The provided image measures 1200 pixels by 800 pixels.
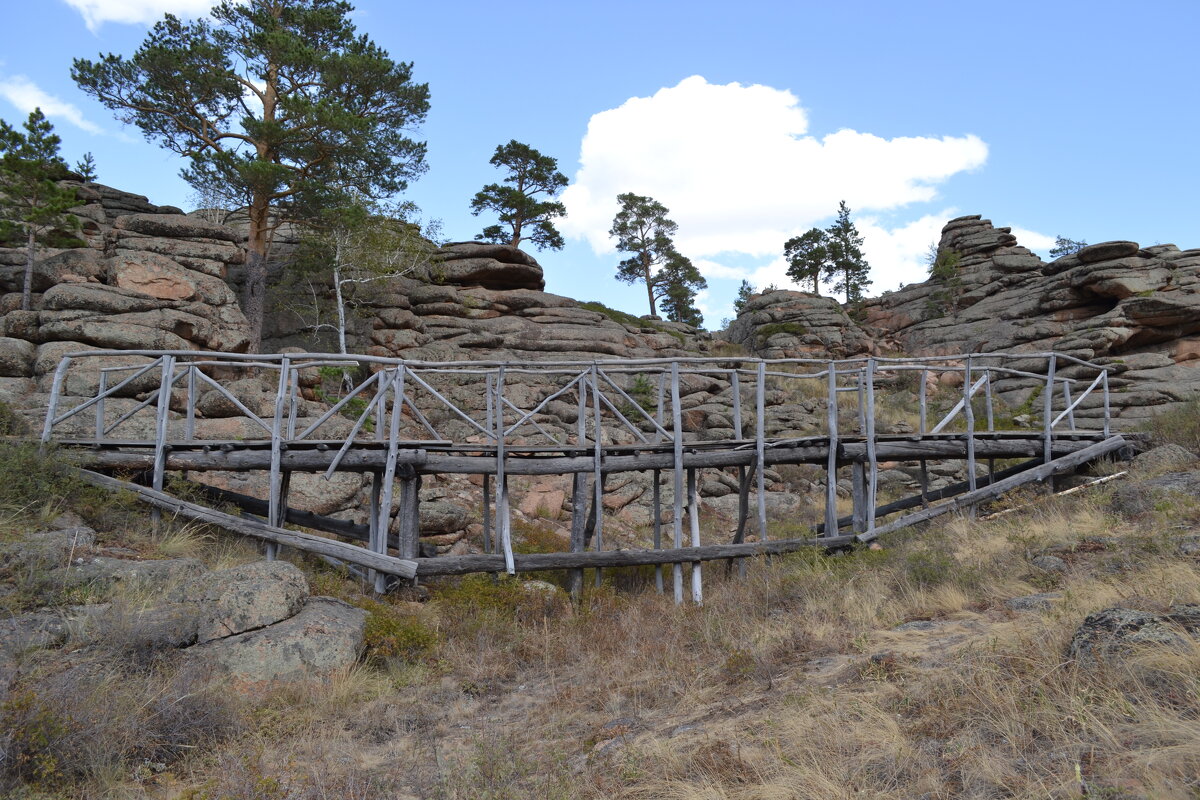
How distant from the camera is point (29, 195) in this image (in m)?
21.3

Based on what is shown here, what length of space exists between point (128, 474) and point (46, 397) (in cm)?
619

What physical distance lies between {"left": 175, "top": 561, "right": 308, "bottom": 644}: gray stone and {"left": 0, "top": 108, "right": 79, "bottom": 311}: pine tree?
53.6 feet

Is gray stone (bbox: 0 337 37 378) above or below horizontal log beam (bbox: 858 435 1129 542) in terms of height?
above

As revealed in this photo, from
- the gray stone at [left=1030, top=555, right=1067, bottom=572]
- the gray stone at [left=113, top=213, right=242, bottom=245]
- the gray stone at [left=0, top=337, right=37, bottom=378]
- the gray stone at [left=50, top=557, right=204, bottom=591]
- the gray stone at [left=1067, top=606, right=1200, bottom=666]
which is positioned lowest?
the gray stone at [left=50, top=557, right=204, bottom=591]

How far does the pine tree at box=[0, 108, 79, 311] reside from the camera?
2080cm

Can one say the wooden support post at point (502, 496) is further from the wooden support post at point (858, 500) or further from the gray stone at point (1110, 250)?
the gray stone at point (1110, 250)

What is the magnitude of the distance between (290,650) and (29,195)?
66.5 ft

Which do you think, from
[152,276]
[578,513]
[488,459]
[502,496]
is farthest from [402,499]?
[152,276]

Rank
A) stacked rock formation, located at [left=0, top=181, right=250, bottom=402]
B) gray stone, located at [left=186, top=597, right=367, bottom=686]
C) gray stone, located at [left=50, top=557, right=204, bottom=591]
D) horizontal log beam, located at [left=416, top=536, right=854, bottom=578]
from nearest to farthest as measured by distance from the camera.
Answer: gray stone, located at [left=186, top=597, right=367, bottom=686] → gray stone, located at [left=50, top=557, right=204, bottom=591] → horizontal log beam, located at [left=416, top=536, right=854, bottom=578] → stacked rock formation, located at [left=0, top=181, right=250, bottom=402]

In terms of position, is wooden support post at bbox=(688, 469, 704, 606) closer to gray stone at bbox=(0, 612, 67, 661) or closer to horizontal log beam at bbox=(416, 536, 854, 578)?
horizontal log beam at bbox=(416, 536, 854, 578)

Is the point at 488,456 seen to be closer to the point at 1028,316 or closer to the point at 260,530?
the point at 260,530

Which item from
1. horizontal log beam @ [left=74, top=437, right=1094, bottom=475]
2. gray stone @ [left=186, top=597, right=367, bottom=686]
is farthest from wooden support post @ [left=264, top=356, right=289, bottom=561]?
gray stone @ [left=186, top=597, right=367, bottom=686]

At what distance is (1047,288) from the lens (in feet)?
109

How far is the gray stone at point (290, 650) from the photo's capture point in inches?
324
